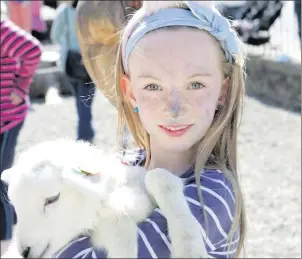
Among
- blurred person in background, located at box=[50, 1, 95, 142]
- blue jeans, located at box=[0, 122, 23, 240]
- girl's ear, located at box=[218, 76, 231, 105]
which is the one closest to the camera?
girl's ear, located at box=[218, 76, 231, 105]

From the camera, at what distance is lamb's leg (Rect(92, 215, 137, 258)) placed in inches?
39.7

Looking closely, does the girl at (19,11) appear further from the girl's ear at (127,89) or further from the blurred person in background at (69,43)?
the girl's ear at (127,89)

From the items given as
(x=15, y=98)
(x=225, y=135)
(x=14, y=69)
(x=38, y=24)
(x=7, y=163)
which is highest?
(x=225, y=135)

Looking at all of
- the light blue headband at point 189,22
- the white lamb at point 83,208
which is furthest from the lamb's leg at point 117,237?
the light blue headband at point 189,22

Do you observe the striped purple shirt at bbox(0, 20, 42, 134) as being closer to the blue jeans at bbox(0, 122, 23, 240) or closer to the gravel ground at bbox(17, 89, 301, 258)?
the blue jeans at bbox(0, 122, 23, 240)

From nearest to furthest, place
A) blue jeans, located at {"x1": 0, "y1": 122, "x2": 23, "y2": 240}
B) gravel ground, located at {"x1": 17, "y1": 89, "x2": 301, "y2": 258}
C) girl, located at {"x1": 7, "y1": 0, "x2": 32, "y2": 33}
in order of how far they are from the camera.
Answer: blue jeans, located at {"x1": 0, "y1": 122, "x2": 23, "y2": 240}, gravel ground, located at {"x1": 17, "y1": 89, "x2": 301, "y2": 258}, girl, located at {"x1": 7, "y1": 0, "x2": 32, "y2": 33}

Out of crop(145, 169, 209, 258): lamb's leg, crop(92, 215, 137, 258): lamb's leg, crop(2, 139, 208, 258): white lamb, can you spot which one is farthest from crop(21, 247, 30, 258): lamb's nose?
crop(145, 169, 209, 258): lamb's leg

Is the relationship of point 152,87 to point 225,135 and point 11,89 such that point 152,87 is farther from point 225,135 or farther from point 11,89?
point 11,89

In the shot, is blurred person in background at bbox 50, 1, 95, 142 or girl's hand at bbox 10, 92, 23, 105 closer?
girl's hand at bbox 10, 92, 23, 105

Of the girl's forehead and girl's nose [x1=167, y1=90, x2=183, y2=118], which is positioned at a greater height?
the girl's forehead

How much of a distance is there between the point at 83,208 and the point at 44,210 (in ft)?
0.21

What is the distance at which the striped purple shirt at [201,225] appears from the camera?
1037 millimetres

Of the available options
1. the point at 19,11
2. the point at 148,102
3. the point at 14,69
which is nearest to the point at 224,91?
the point at 148,102

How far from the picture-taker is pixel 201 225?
1.07 meters
